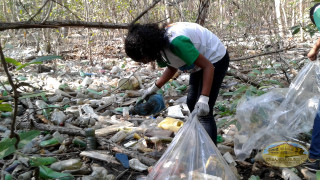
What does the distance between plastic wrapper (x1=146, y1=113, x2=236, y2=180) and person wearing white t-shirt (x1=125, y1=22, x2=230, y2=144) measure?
0.17 metres

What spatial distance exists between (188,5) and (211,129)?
18.7 feet

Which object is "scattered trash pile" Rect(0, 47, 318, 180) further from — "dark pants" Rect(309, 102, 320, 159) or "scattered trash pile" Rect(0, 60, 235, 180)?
"dark pants" Rect(309, 102, 320, 159)

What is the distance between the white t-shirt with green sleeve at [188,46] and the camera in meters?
1.65

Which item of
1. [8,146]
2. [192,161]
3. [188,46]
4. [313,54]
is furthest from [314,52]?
[8,146]

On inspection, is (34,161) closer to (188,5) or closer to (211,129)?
(211,129)

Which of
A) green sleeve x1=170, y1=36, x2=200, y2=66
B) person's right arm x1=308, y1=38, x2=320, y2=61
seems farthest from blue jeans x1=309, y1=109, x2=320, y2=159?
green sleeve x1=170, y1=36, x2=200, y2=66

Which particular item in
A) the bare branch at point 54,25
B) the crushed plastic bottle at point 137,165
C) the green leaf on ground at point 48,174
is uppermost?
the bare branch at point 54,25

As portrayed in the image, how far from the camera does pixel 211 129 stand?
6.57 feet

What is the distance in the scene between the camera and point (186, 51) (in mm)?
1646

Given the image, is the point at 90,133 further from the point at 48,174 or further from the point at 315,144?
the point at 315,144

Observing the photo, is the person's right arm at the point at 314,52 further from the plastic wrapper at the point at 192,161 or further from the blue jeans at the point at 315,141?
the plastic wrapper at the point at 192,161

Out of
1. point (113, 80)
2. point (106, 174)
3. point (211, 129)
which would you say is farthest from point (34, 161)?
point (113, 80)

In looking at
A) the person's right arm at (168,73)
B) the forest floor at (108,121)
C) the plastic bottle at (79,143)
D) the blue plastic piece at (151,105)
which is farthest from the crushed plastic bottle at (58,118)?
the person's right arm at (168,73)

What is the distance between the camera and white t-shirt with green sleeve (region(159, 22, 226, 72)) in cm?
165
